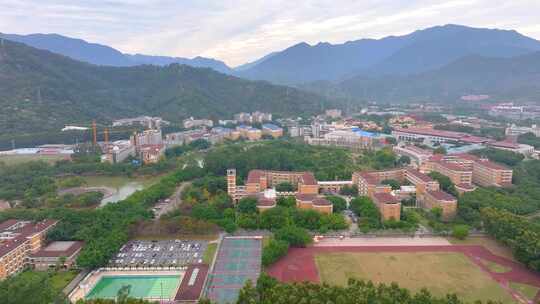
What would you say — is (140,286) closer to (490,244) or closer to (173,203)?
(173,203)

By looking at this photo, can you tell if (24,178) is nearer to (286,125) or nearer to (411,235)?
(411,235)

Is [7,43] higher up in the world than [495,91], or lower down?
higher up

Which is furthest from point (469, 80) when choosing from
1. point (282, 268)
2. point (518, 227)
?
point (282, 268)

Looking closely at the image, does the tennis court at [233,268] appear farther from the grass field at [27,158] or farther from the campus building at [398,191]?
the grass field at [27,158]

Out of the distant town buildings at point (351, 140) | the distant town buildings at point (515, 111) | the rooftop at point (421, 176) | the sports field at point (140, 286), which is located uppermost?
the distant town buildings at point (515, 111)

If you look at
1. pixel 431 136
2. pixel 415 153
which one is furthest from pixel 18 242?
pixel 431 136

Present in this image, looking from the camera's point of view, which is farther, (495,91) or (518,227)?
(495,91)

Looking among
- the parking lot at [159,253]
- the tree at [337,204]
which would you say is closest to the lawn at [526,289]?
the tree at [337,204]
